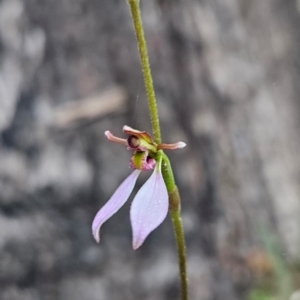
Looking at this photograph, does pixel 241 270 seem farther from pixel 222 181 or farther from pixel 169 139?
pixel 169 139

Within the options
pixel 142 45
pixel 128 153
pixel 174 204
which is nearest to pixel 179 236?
pixel 174 204

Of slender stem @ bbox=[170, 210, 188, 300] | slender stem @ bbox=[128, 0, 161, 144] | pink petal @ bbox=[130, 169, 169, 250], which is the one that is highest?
slender stem @ bbox=[128, 0, 161, 144]

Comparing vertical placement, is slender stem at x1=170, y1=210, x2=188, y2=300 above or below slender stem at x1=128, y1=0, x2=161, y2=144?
below

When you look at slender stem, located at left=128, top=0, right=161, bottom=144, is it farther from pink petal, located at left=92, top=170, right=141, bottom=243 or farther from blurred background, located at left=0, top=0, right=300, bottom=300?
blurred background, located at left=0, top=0, right=300, bottom=300

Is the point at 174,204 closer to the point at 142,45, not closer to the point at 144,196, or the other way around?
the point at 144,196

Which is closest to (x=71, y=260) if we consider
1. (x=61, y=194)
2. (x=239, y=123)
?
(x=61, y=194)

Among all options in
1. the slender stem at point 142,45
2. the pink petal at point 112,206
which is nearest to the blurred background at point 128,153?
the pink petal at point 112,206

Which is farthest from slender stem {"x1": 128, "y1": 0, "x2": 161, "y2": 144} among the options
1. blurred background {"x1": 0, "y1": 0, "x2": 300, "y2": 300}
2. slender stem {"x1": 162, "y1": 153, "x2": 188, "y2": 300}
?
blurred background {"x1": 0, "y1": 0, "x2": 300, "y2": 300}

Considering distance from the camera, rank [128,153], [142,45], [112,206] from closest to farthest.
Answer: [142,45] → [112,206] → [128,153]
